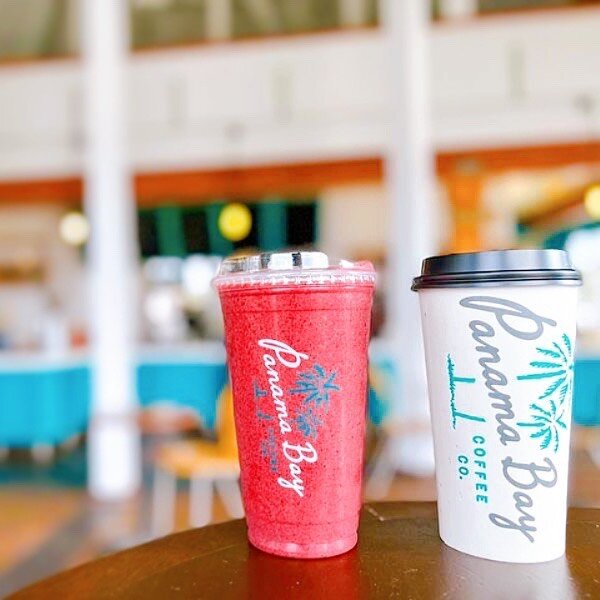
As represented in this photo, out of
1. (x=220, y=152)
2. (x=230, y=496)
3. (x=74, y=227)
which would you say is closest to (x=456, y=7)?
(x=220, y=152)

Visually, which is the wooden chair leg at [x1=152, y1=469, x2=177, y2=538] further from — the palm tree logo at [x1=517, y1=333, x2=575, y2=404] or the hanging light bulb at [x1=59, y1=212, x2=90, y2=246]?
the hanging light bulb at [x1=59, y1=212, x2=90, y2=246]

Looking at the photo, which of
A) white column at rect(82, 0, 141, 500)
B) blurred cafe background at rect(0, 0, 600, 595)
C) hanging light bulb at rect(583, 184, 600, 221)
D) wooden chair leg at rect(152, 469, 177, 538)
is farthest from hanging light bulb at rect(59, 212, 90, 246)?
hanging light bulb at rect(583, 184, 600, 221)

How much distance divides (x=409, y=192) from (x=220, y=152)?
2351 mm

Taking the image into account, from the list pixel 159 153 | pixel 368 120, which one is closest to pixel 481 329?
pixel 368 120

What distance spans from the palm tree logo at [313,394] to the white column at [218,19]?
6.87 meters

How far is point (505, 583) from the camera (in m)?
0.64

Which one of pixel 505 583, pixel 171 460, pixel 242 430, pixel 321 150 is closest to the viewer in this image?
pixel 505 583

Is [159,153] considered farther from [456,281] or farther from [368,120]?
[456,281]

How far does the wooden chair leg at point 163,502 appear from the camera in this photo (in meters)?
4.13

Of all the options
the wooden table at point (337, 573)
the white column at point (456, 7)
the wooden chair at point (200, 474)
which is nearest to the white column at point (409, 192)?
the white column at point (456, 7)

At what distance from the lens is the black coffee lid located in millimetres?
661

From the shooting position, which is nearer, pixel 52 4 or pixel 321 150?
pixel 321 150

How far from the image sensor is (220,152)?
710 centimetres

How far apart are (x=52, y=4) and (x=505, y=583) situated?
805 cm
